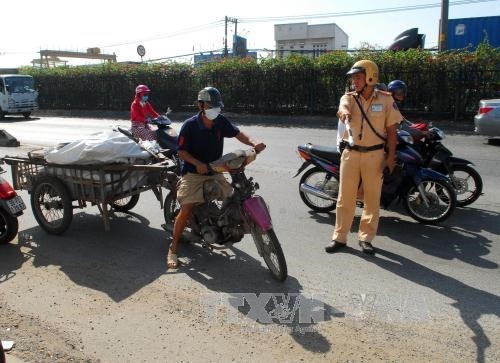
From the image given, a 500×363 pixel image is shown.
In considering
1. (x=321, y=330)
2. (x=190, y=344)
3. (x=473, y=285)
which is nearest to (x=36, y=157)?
(x=190, y=344)

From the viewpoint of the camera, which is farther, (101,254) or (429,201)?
(429,201)

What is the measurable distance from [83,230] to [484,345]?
450cm

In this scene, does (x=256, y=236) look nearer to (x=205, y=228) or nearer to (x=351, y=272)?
(x=205, y=228)

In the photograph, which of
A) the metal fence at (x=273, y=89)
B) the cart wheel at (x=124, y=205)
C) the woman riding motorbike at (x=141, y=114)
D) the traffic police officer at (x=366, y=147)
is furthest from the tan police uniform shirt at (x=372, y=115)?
the metal fence at (x=273, y=89)

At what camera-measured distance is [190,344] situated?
339cm

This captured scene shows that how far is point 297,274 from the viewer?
450cm

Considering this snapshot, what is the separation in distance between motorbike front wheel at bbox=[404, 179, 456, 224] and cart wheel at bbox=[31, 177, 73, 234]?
398 centimetres

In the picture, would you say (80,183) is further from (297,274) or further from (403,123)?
(403,123)

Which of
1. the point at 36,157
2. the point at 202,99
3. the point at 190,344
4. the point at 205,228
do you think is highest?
the point at 202,99

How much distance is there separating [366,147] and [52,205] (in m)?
3.60

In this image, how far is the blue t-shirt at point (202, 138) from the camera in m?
4.55

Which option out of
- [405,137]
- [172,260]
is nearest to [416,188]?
[405,137]

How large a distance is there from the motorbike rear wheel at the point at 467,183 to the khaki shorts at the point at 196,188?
3327mm

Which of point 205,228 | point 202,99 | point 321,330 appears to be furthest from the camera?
point 205,228
